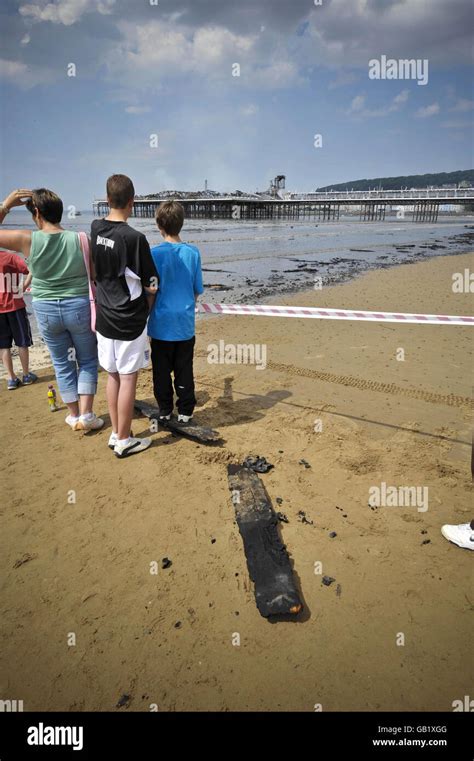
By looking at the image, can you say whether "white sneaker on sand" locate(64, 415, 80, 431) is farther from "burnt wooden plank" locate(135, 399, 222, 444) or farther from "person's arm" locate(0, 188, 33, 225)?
"person's arm" locate(0, 188, 33, 225)

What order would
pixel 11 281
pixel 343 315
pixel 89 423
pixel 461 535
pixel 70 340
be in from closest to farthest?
pixel 461 535 → pixel 70 340 → pixel 89 423 → pixel 343 315 → pixel 11 281

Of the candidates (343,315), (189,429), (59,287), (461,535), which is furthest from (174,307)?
(461,535)

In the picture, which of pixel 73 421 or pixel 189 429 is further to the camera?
pixel 73 421

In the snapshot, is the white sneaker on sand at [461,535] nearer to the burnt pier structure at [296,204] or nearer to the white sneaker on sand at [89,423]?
the white sneaker on sand at [89,423]

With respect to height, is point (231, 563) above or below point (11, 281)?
below

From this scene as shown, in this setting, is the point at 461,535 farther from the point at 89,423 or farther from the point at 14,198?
the point at 14,198

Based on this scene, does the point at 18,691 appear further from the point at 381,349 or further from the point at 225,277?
the point at 225,277

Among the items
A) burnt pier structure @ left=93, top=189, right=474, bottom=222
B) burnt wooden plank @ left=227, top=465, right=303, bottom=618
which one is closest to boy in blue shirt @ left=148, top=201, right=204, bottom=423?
burnt wooden plank @ left=227, top=465, right=303, bottom=618

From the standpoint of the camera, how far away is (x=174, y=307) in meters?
4.23

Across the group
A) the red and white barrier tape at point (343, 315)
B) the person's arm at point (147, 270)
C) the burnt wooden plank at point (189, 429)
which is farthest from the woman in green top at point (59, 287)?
the red and white barrier tape at point (343, 315)

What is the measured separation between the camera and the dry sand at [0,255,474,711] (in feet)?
7.07

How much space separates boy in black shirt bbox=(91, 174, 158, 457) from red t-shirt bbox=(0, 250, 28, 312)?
248 centimetres

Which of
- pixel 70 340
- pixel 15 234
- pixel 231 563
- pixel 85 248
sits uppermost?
pixel 15 234

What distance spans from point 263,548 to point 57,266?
3303mm
